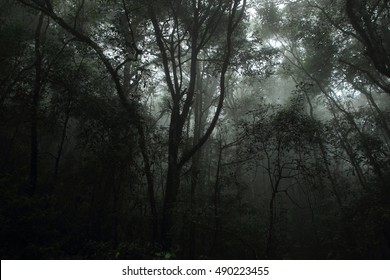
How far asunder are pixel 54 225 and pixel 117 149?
2665 mm

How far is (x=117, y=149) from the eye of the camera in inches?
333

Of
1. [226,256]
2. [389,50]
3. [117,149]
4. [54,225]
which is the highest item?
[389,50]

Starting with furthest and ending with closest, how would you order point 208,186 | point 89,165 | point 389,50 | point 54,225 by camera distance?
1. point 208,186
2. point 389,50
3. point 89,165
4. point 54,225

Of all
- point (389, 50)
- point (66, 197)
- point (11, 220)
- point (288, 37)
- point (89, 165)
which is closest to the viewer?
point (11, 220)

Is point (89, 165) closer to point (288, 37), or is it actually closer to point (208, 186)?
point (208, 186)

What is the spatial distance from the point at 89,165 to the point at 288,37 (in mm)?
14397

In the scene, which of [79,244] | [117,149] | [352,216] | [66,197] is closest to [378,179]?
[352,216]

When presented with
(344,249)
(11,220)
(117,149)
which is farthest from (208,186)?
(11,220)

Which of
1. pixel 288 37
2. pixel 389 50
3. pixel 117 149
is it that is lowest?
pixel 117 149

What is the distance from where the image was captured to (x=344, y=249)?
11.9 metres

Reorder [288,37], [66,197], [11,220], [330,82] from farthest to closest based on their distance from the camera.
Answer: [288,37] → [330,82] → [66,197] → [11,220]
